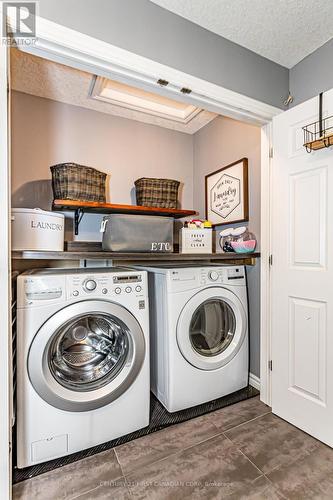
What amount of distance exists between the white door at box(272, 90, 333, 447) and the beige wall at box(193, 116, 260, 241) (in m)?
0.29

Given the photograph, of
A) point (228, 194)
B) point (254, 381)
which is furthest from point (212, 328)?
point (228, 194)

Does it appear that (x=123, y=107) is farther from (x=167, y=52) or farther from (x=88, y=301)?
(x=88, y=301)

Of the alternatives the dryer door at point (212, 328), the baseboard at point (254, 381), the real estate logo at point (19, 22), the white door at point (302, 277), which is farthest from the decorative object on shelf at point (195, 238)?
the real estate logo at point (19, 22)

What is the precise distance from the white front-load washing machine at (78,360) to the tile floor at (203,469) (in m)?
0.12

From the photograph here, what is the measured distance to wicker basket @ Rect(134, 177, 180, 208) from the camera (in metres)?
2.17

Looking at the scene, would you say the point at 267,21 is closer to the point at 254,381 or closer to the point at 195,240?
the point at 195,240

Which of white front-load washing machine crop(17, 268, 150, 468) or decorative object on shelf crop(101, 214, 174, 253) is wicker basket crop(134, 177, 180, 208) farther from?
white front-load washing machine crop(17, 268, 150, 468)

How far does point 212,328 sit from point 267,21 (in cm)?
195

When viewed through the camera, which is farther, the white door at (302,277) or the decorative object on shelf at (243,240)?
the decorative object on shelf at (243,240)

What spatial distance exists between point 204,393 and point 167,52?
6.92 ft

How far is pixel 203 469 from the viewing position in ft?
4.16

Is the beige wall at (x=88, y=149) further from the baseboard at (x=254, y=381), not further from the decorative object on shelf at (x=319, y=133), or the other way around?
the baseboard at (x=254, y=381)

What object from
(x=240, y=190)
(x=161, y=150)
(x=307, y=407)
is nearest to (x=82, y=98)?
(x=161, y=150)

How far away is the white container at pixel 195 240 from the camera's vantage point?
78.4 inches
